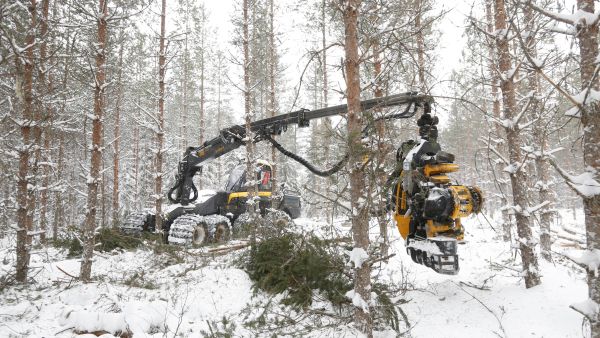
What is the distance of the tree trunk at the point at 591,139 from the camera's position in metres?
3.00

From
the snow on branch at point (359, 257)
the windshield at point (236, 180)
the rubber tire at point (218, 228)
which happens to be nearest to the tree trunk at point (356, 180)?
the snow on branch at point (359, 257)

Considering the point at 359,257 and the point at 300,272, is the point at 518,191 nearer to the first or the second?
the point at 359,257

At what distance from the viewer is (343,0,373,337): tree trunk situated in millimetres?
4551

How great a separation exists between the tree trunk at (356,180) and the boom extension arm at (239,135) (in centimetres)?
114

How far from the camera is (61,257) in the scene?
417 inches

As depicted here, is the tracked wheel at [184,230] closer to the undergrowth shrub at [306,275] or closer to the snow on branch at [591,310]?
the undergrowth shrub at [306,275]

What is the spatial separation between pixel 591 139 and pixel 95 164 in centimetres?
829

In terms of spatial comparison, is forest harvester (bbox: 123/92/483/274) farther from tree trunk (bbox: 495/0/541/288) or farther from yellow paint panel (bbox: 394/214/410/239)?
tree trunk (bbox: 495/0/541/288)

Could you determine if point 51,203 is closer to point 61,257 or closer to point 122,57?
point 122,57

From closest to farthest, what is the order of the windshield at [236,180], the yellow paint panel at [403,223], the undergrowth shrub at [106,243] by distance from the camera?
the yellow paint panel at [403,223]
the undergrowth shrub at [106,243]
the windshield at [236,180]

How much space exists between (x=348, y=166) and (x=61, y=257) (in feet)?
32.1

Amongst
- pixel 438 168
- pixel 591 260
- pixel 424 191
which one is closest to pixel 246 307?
pixel 424 191

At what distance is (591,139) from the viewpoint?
305 cm

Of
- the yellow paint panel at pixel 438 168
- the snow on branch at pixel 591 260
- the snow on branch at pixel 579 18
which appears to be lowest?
the snow on branch at pixel 591 260
